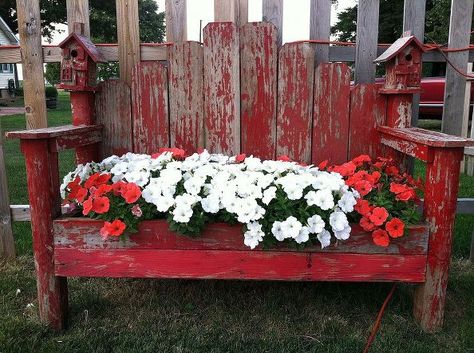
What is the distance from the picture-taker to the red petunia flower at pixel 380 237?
6.59ft

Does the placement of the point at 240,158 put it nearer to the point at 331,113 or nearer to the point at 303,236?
the point at 331,113

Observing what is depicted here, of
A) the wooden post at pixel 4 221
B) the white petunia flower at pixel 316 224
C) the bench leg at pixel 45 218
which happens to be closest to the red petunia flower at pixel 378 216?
the white petunia flower at pixel 316 224

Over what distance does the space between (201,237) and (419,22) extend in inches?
71.4

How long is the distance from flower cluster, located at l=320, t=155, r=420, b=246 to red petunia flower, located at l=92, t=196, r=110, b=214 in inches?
42.7

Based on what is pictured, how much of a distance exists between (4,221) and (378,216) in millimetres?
2359

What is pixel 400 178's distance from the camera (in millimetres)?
2443

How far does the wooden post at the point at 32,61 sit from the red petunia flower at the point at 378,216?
1999 millimetres

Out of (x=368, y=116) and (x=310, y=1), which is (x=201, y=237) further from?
(x=310, y=1)

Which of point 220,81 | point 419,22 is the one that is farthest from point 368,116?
point 220,81

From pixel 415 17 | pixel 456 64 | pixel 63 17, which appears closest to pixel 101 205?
pixel 415 17

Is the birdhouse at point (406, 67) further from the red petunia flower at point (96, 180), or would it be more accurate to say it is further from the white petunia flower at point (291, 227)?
the red petunia flower at point (96, 180)

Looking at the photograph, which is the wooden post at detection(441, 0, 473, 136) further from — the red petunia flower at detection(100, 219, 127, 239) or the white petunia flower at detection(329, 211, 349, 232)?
the red petunia flower at detection(100, 219, 127, 239)

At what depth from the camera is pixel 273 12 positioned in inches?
107

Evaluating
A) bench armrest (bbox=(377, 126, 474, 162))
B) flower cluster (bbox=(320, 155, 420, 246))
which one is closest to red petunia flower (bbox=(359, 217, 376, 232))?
flower cluster (bbox=(320, 155, 420, 246))
